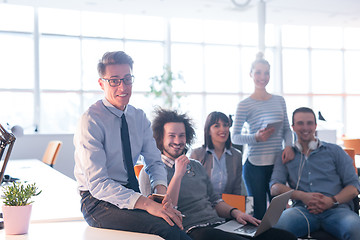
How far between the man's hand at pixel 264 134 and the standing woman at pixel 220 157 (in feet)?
0.67

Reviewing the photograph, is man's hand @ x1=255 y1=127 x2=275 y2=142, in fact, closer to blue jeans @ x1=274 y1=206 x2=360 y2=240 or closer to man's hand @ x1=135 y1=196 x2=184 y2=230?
blue jeans @ x1=274 y1=206 x2=360 y2=240

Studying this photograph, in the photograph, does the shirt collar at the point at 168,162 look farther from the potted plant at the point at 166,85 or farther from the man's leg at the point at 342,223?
the potted plant at the point at 166,85

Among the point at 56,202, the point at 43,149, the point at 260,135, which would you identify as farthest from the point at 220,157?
the point at 43,149

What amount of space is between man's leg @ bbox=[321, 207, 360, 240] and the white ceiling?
6.45 meters

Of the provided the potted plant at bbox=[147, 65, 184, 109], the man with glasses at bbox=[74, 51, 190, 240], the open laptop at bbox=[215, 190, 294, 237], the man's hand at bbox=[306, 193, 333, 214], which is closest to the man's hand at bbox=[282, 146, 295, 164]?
the man's hand at bbox=[306, 193, 333, 214]

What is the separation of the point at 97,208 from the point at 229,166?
4.92 ft

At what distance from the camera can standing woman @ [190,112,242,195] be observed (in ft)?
9.57

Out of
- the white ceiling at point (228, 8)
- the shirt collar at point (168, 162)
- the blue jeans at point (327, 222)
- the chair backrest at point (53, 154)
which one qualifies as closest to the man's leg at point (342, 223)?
the blue jeans at point (327, 222)

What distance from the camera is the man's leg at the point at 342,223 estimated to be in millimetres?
2449

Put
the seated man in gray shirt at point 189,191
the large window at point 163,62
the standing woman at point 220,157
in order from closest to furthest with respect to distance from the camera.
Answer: the seated man in gray shirt at point 189,191, the standing woman at point 220,157, the large window at point 163,62

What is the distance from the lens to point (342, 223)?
2.52 m

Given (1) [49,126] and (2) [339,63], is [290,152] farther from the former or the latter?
(2) [339,63]

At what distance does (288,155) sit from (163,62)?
7728 mm

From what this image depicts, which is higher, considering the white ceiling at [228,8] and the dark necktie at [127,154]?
the white ceiling at [228,8]
